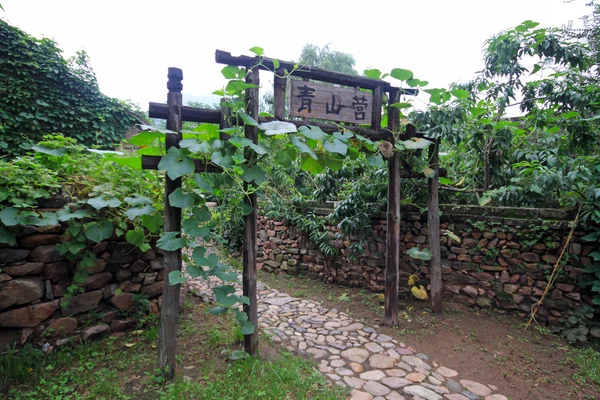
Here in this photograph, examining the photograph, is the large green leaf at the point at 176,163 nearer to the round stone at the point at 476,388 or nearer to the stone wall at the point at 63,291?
the stone wall at the point at 63,291

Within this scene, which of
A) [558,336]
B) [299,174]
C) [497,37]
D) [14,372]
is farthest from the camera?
[299,174]

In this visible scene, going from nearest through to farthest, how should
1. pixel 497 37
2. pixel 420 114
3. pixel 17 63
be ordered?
1. pixel 420 114
2. pixel 497 37
3. pixel 17 63

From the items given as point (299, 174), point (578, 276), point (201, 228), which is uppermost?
point (299, 174)

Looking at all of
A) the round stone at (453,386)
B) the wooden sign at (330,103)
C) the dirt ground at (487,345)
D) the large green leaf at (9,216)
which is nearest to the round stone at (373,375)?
the round stone at (453,386)

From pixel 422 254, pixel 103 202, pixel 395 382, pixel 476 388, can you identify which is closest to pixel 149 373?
pixel 103 202

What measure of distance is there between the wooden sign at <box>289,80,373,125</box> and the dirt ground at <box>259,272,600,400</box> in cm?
237

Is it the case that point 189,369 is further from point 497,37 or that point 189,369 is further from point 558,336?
point 497,37

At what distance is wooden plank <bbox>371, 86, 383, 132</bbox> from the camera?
3234 millimetres

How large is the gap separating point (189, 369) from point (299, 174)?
4.48 metres

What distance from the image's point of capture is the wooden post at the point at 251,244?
2527 mm

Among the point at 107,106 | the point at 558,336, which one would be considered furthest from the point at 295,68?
the point at 107,106

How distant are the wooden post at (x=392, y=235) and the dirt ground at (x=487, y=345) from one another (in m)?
0.23

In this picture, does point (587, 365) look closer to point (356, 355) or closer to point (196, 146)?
point (356, 355)

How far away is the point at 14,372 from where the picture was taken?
6.63ft
